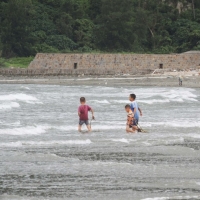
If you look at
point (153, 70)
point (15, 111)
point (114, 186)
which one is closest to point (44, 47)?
point (153, 70)

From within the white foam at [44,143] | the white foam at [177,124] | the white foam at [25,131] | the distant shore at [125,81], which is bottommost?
the distant shore at [125,81]

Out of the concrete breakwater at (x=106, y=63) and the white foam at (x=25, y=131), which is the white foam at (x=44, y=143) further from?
the concrete breakwater at (x=106, y=63)

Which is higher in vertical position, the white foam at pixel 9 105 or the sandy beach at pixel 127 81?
the white foam at pixel 9 105

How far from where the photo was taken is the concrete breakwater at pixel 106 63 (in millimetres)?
65438

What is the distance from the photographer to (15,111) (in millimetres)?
28500

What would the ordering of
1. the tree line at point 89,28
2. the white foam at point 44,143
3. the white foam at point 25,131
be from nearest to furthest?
the white foam at point 44,143
the white foam at point 25,131
the tree line at point 89,28

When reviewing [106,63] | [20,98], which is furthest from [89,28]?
[20,98]

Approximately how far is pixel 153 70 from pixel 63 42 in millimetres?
8101

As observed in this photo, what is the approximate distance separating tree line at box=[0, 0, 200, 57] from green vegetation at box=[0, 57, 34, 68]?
1.01 metres

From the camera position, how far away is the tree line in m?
67.1

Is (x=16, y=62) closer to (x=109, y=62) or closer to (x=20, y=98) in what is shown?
(x=109, y=62)

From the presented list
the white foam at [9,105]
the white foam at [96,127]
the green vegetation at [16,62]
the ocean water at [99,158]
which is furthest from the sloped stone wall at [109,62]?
the white foam at [96,127]

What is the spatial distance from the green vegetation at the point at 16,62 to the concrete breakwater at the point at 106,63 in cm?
64

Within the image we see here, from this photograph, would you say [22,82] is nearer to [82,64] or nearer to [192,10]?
[82,64]
